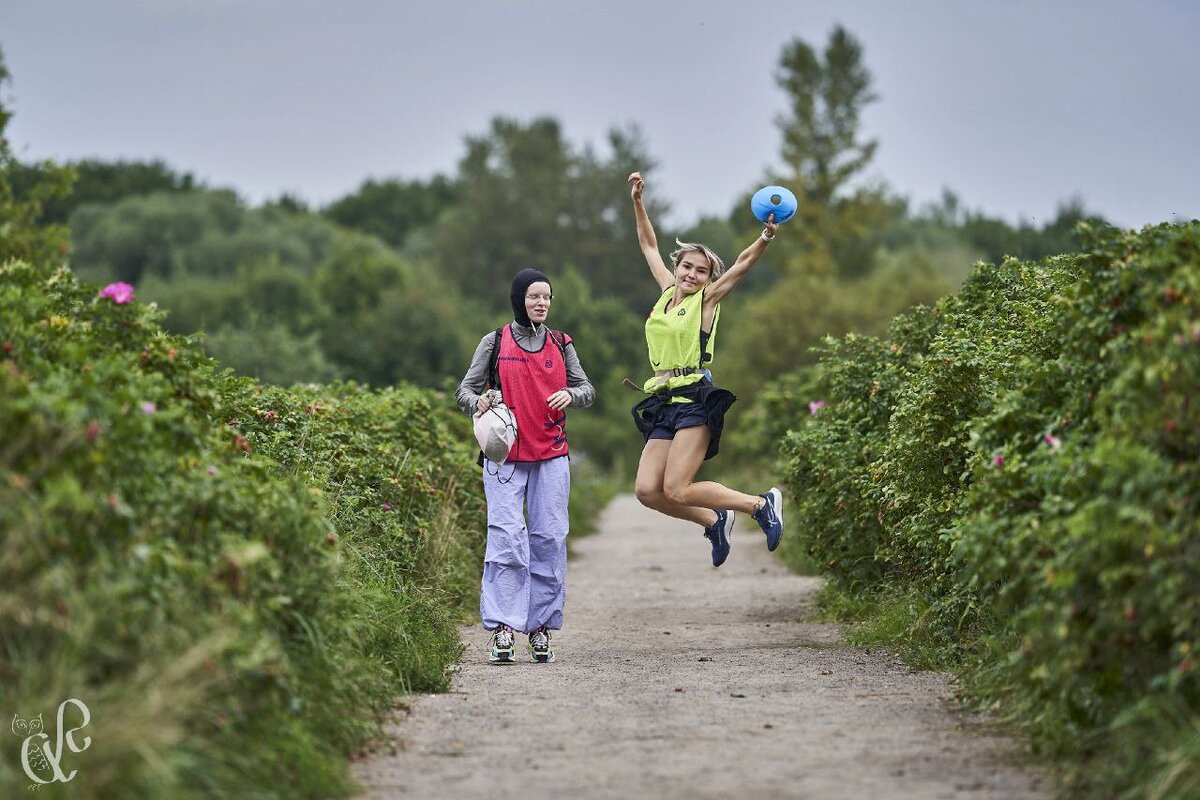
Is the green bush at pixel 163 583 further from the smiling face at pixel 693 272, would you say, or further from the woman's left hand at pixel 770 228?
the woman's left hand at pixel 770 228

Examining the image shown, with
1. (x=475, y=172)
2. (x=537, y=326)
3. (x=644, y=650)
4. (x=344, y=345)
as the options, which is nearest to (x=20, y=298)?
(x=537, y=326)

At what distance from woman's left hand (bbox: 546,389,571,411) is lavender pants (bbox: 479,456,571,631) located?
37cm

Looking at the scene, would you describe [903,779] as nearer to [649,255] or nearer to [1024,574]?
[1024,574]

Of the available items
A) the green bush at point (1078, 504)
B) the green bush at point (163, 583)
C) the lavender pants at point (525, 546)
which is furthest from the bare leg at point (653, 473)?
the green bush at point (163, 583)

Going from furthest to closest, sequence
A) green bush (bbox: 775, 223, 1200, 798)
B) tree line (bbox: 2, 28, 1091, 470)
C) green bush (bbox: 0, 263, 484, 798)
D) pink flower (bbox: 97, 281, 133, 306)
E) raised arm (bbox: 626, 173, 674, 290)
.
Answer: tree line (bbox: 2, 28, 1091, 470), raised arm (bbox: 626, 173, 674, 290), pink flower (bbox: 97, 281, 133, 306), green bush (bbox: 775, 223, 1200, 798), green bush (bbox: 0, 263, 484, 798)

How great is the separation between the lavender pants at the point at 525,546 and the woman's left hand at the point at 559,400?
1.23 feet

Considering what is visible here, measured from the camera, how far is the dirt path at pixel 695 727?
5.96 metres

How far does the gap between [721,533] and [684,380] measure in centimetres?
130

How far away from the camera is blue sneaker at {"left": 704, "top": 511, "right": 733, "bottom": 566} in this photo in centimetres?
1092

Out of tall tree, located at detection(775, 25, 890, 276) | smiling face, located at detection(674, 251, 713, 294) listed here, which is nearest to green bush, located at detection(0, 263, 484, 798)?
smiling face, located at detection(674, 251, 713, 294)

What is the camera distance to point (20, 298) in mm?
6598

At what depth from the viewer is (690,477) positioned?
1037cm

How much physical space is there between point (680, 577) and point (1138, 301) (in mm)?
10378

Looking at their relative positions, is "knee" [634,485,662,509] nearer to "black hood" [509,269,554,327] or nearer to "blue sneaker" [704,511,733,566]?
"blue sneaker" [704,511,733,566]
